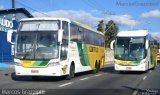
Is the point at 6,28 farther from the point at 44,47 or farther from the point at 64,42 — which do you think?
the point at 44,47

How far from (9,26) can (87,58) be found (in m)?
19.9

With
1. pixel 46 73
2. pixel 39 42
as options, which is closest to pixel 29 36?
pixel 39 42

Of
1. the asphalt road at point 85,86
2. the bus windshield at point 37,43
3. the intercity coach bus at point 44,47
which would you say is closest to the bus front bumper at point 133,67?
the asphalt road at point 85,86

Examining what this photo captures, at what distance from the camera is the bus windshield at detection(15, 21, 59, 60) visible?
66.0ft

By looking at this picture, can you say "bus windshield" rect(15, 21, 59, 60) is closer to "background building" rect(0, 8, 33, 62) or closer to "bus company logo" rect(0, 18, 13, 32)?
"background building" rect(0, 8, 33, 62)

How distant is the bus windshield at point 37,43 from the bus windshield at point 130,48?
10.4 metres

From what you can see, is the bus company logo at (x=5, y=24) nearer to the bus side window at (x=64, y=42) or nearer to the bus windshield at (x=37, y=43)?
the bus side window at (x=64, y=42)

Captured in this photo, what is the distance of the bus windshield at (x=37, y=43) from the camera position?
20125mm

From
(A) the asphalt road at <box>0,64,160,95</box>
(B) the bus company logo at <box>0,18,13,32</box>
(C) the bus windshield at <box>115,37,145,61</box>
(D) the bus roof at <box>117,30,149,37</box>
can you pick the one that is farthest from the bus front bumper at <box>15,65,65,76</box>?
(B) the bus company logo at <box>0,18,13,32</box>

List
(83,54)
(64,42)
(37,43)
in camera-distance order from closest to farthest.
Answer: (37,43), (64,42), (83,54)

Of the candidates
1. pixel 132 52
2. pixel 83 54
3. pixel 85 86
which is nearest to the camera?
pixel 85 86

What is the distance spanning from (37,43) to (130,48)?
11.2m

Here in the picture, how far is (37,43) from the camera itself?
2031 cm

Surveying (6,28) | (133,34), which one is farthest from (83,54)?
(6,28)
